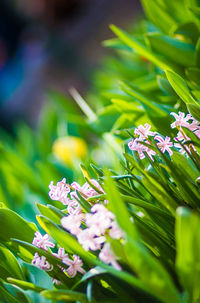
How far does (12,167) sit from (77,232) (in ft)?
1.85

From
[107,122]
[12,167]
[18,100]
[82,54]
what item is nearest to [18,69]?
[18,100]

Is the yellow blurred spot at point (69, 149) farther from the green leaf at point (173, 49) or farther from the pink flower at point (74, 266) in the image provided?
the pink flower at point (74, 266)

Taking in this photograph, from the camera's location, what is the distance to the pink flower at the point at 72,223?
0.29 m

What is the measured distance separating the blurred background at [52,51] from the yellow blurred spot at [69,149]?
1124 mm

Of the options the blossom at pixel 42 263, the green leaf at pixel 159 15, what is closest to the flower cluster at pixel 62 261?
the blossom at pixel 42 263

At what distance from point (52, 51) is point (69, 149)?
1.97 metres

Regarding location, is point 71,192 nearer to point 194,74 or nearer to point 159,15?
point 194,74

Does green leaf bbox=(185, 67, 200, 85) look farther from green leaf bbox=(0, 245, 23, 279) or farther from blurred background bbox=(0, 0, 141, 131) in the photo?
blurred background bbox=(0, 0, 141, 131)

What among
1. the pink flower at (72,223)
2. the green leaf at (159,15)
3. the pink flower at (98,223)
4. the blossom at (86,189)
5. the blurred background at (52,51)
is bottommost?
the pink flower at (98,223)

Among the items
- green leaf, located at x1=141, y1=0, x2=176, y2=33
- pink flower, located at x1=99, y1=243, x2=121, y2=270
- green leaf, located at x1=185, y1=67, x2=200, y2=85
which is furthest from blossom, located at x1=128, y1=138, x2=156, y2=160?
green leaf, located at x1=141, y1=0, x2=176, y2=33

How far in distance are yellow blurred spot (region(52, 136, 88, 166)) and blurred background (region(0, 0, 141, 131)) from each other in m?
1.12

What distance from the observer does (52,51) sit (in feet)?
8.91

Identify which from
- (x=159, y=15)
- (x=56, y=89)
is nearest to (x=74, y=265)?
(x=159, y=15)

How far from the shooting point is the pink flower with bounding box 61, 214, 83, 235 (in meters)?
0.29
